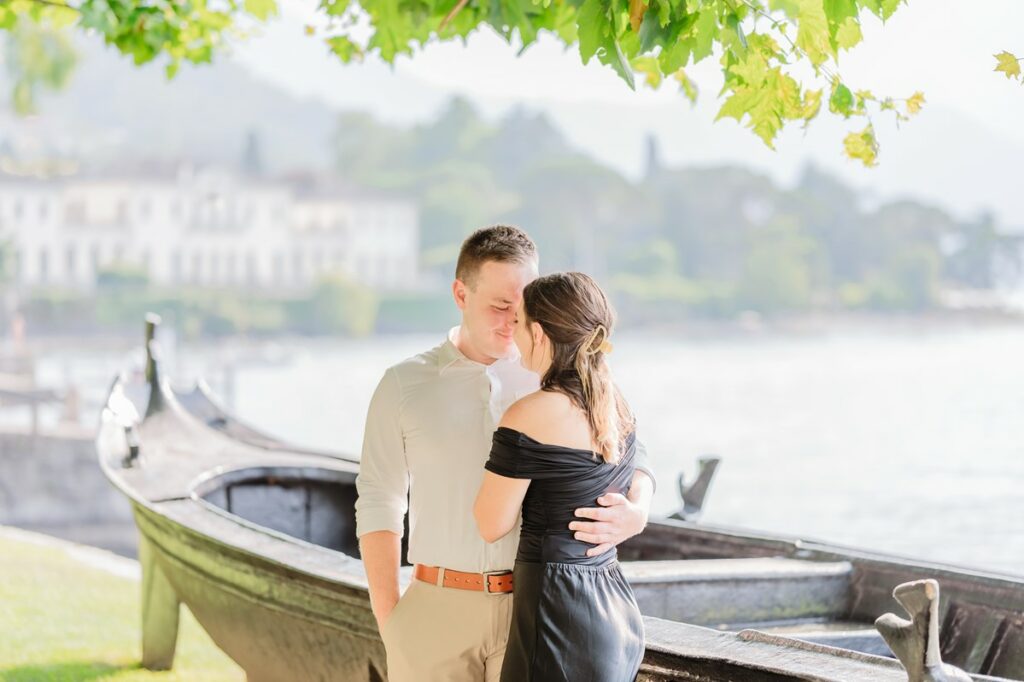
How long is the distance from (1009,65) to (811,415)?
50.2m

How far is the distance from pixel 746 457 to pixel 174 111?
5666cm

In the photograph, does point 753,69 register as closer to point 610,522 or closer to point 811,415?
point 610,522

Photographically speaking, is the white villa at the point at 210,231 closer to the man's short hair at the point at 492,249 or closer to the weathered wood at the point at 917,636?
the man's short hair at the point at 492,249

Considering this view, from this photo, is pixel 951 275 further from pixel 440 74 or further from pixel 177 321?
pixel 440 74

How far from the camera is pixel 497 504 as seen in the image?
6.28 feet

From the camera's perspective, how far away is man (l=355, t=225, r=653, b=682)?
6.78ft

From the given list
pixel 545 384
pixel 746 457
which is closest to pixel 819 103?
pixel 545 384

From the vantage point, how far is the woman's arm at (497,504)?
74.6 inches

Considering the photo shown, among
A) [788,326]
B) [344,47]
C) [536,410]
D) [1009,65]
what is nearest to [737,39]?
[1009,65]

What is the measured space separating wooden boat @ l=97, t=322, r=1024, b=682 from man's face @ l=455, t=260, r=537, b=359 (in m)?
0.66

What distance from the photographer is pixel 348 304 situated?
192 ft

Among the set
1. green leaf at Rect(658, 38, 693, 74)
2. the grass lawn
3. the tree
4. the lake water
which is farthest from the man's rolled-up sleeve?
the lake water

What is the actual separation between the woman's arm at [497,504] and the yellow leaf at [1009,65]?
4.35 feet

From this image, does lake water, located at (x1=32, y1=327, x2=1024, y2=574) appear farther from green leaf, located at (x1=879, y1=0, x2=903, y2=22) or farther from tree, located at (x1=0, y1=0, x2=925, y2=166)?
green leaf, located at (x1=879, y1=0, x2=903, y2=22)
